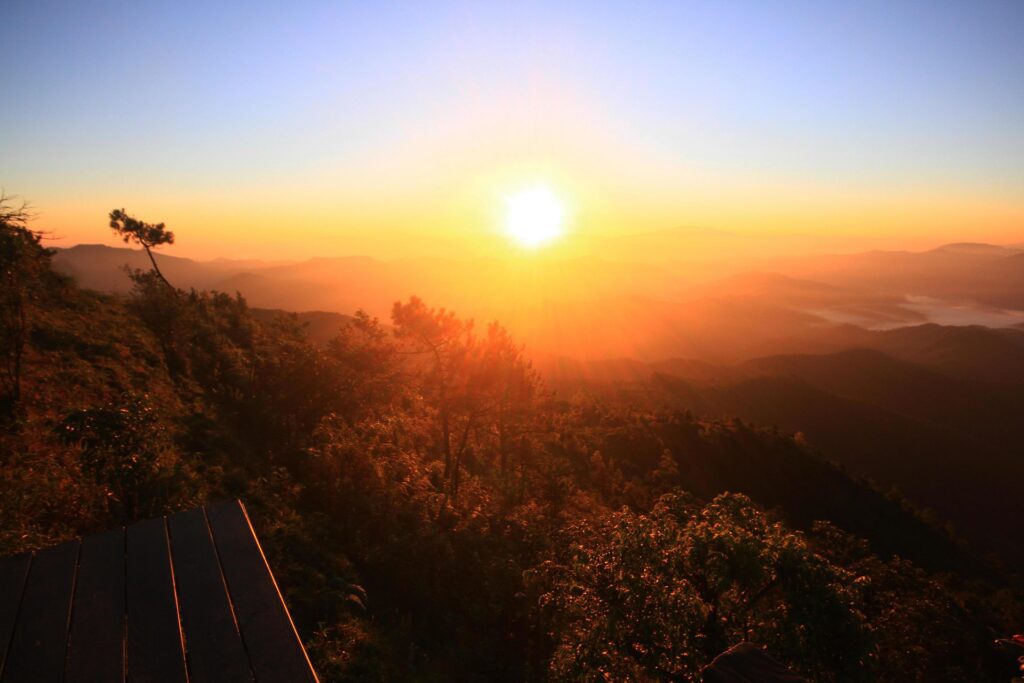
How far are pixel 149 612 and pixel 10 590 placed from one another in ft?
3.83

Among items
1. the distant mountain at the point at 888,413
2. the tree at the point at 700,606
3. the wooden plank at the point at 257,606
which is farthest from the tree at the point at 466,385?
the distant mountain at the point at 888,413

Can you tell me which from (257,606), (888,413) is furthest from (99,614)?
(888,413)

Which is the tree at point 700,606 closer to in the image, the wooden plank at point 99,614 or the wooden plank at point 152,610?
the wooden plank at point 152,610

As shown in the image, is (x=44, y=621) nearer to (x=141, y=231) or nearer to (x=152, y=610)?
(x=152, y=610)

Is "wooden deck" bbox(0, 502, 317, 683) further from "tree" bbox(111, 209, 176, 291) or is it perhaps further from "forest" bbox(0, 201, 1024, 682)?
"tree" bbox(111, 209, 176, 291)

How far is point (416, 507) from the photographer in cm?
1498

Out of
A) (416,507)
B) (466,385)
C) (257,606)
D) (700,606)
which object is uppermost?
(257,606)

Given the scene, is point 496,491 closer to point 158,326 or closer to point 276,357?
point 276,357

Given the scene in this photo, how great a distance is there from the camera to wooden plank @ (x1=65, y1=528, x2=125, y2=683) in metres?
2.81

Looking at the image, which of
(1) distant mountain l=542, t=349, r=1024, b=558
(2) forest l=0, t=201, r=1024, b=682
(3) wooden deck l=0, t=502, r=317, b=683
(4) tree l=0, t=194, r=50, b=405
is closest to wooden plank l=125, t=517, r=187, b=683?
(3) wooden deck l=0, t=502, r=317, b=683

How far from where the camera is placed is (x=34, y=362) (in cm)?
1427

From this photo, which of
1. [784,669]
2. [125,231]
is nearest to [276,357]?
[125,231]

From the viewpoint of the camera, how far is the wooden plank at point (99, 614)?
281 cm

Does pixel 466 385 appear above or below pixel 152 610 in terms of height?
below
